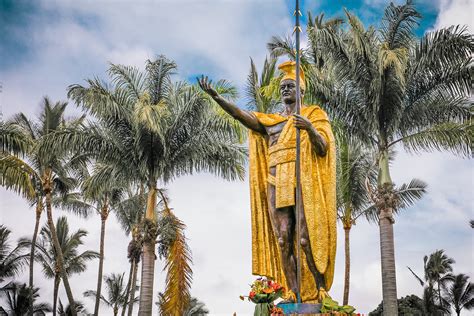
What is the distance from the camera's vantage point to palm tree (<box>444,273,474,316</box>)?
35.3 metres

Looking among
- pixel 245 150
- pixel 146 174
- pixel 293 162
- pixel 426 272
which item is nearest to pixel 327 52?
pixel 245 150

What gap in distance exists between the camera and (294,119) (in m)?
8.26

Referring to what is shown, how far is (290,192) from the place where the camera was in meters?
8.53

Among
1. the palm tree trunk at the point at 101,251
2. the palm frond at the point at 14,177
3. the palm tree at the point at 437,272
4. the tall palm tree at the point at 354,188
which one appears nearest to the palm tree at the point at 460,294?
the palm tree at the point at 437,272

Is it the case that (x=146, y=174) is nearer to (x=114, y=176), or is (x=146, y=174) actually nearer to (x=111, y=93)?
(x=114, y=176)

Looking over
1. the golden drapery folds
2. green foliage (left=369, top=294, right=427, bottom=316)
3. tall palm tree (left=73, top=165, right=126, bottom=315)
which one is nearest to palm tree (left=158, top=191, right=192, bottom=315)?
tall palm tree (left=73, top=165, right=126, bottom=315)

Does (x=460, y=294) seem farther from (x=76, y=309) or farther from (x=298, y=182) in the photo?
(x=298, y=182)

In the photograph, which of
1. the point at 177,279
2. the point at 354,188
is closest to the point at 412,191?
the point at 354,188

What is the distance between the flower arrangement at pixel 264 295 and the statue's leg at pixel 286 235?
0.52m

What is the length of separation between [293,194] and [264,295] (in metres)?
1.51

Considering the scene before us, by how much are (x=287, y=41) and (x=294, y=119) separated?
1019 centimetres

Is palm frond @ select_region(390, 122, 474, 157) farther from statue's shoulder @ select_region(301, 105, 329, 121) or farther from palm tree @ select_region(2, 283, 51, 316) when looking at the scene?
palm tree @ select_region(2, 283, 51, 316)

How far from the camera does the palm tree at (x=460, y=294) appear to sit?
116 ft

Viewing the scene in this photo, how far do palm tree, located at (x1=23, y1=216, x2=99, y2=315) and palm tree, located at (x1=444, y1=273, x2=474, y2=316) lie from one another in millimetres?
20318
